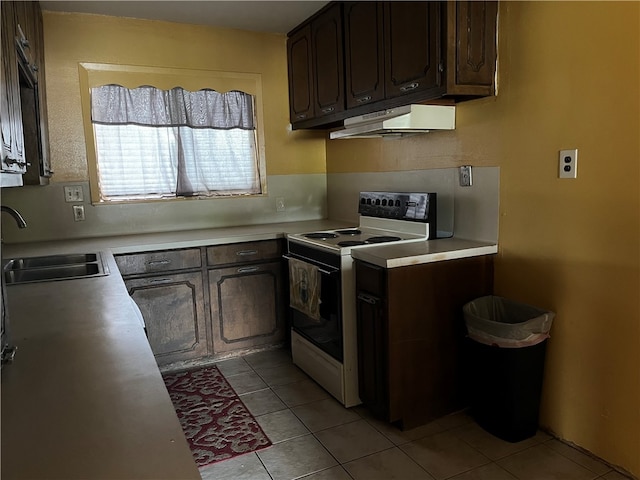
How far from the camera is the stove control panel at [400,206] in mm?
2645

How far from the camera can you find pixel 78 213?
3.23 metres

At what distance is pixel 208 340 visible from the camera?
3.18 m

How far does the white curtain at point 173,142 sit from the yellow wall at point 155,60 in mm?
152

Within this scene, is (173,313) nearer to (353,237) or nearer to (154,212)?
(154,212)

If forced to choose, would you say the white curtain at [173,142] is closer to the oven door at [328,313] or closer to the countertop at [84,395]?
the oven door at [328,313]

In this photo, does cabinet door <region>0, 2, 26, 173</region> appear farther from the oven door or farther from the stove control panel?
the stove control panel

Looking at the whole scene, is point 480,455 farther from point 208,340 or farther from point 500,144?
point 208,340

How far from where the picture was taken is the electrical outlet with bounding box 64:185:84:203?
3186 millimetres

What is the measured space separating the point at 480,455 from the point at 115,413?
1.77m

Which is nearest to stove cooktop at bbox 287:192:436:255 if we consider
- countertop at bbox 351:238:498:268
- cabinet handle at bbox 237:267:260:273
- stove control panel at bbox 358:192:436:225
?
stove control panel at bbox 358:192:436:225

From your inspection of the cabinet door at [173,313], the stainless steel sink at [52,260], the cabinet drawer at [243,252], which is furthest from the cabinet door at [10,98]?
the cabinet drawer at [243,252]

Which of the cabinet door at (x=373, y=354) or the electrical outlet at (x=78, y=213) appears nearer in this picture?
the cabinet door at (x=373, y=354)

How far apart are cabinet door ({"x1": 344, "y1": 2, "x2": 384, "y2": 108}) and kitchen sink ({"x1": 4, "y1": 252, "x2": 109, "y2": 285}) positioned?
163cm

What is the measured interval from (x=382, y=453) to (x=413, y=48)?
1871mm
